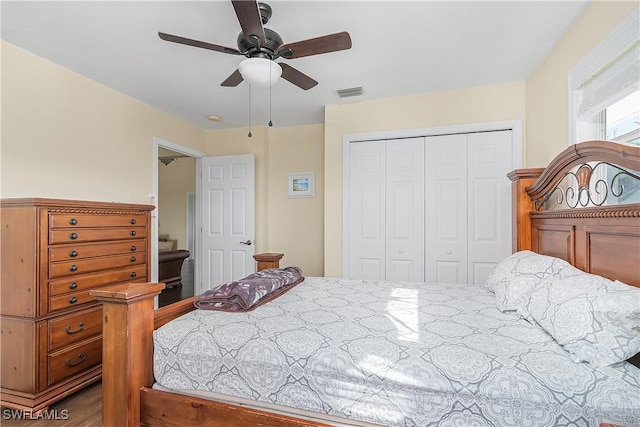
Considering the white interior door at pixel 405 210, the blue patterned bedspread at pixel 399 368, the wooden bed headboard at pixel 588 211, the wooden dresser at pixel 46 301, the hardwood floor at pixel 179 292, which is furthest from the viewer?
the hardwood floor at pixel 179 292

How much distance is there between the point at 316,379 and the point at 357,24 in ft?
6.93

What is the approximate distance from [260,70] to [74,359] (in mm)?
2324

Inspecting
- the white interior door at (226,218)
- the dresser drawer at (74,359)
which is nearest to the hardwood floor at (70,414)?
the dresser drawer at (74,359)

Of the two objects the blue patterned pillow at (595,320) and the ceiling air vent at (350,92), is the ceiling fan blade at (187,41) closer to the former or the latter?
the ceiling air vent at (350,92)

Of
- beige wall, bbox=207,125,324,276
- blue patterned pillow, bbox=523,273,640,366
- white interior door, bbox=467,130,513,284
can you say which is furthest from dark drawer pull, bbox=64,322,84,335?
white interior door, bbox=467,130,513,284

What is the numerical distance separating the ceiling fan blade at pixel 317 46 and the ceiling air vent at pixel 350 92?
1.28 metres

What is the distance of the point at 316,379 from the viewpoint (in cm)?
111

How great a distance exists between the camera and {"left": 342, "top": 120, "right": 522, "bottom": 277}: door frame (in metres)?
2.91

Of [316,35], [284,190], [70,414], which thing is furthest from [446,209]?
[70,414]

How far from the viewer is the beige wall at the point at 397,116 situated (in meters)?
2.96

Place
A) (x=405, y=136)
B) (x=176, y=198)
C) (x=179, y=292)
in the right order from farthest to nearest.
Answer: (x=176, y=198), (x=179, y=292), (x=405, y=136)

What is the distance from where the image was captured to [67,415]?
74.7 inches

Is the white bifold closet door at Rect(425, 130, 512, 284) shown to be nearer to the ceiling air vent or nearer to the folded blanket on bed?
the ceiling air vent

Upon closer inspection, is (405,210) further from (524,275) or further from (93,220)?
(93,220)
